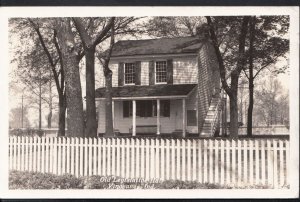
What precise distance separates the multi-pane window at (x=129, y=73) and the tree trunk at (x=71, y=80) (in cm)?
1543

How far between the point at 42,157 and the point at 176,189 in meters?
3.95

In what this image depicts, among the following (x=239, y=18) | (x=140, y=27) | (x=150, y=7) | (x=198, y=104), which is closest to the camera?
(x=150, y=7)

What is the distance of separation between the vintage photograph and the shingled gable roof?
3.1 inches

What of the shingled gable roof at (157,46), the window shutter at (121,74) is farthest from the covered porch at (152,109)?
the shingled gable roof at (157,46)

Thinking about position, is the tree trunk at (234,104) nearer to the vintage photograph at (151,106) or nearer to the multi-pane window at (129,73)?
the vintage photograph at (151,106)

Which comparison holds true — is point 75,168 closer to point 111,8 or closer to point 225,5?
point 111,8

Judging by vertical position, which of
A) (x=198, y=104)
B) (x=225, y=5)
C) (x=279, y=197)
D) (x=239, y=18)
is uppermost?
(x=239, y=18)

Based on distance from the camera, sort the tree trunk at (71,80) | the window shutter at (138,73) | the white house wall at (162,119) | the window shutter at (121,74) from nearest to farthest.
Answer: the tree trunk at (71,80)
the white house wall at (162,119)
the window shutter at (138,73)
the window shutter at (121,74)

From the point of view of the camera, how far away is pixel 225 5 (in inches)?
347

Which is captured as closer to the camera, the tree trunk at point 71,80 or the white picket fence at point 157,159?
the white picket fence at point 157,159

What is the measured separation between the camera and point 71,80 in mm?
13242

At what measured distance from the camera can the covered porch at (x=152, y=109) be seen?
87.2ft

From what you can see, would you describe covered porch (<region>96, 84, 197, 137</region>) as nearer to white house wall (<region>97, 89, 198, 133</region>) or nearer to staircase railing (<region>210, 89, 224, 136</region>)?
white house wall (<region>97, 89, 198, 133</region>)

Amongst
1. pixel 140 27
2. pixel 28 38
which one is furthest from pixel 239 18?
pixel 28 38
